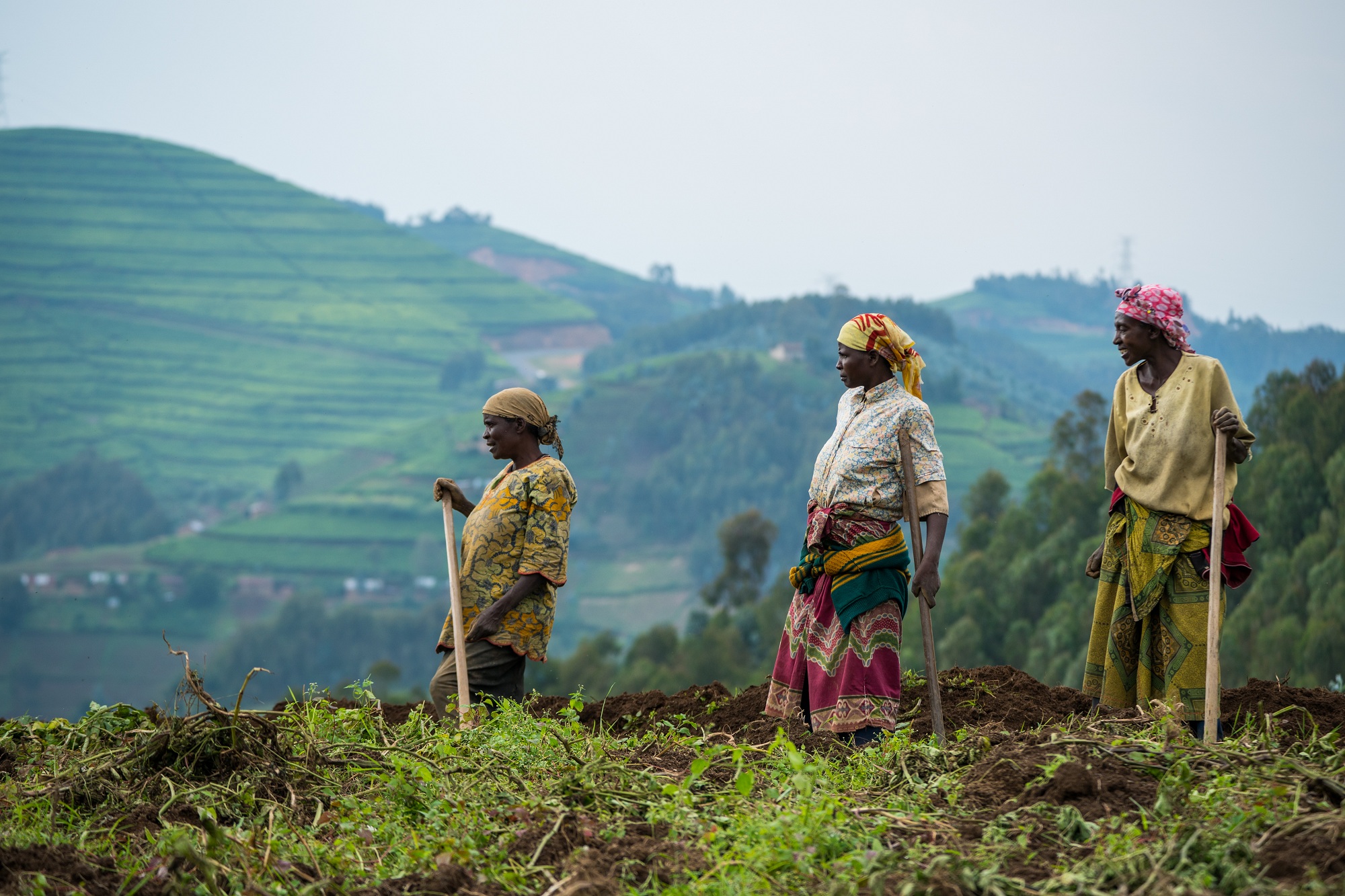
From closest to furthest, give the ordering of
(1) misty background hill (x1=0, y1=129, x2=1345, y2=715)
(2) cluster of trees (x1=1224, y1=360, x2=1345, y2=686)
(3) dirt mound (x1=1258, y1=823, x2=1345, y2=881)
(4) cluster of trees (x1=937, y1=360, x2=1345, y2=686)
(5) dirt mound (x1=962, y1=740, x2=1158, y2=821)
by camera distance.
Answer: (3) dirt mound (x1=1258, y1=823, x2=1345, y2=881)
(5) dirt mound (x1=962, y1=740, x2=1158, y2=821)
(2) cluster of trees (x1=1224, y1=360, x2=1345, y2=686)
(4) cluster of trees (x1=937, y1=360, x2=1345, y2=686)
(1) misty background hill (x1=0, y1=129, x2=1345, y2=715)

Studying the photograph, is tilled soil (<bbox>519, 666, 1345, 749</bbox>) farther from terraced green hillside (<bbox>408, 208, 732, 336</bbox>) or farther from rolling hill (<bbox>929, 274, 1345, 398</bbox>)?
terraced green hillside (<bbox>408, 208, 732, 336</bbox>)

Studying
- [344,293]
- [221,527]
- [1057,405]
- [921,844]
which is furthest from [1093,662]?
[344,293]

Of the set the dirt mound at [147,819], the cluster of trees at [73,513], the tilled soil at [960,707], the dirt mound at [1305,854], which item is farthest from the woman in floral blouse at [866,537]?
the cluster of trees at [73,513]

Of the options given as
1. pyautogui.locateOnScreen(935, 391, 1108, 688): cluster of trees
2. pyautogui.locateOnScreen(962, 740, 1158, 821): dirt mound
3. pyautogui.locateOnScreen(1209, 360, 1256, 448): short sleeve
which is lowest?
pyautogui.locateOnScreen(935, 391, 1108, 688): cluster of trees

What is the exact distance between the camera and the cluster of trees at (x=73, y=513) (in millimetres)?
80688

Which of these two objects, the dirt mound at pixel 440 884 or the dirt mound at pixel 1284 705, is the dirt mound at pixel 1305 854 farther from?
the dirt mound at pixel 1284 705

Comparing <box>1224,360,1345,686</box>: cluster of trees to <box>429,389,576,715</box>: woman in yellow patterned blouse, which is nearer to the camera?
<box>429,389,576,715</box>: woman in yellow patterned blouse

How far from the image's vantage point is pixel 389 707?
5711 mm

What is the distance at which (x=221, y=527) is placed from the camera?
80.2 meters

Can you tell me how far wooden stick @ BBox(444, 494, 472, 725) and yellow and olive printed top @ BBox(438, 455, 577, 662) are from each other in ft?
0.33

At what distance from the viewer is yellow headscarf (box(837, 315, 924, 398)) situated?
14.2 feet

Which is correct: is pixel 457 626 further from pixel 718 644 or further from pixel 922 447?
pixel 718 644

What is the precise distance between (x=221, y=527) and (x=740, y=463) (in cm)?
3802

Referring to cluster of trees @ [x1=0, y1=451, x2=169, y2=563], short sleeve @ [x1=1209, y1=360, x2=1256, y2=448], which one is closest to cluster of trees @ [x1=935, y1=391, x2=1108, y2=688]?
short sleeve @ [x1=1209, y1=360, x2=1256, y2=448]
